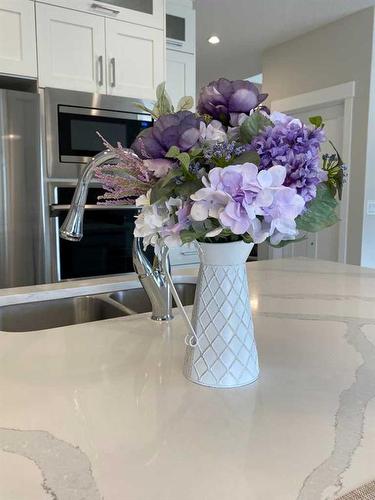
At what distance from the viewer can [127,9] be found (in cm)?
237

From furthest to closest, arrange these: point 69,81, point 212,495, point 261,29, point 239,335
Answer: point 261,29 < point 69,81 < point 239,335 < point 212,495

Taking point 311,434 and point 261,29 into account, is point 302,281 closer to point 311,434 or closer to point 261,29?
point 311,434

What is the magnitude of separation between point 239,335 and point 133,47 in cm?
217

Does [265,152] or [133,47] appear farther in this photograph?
[133,47]

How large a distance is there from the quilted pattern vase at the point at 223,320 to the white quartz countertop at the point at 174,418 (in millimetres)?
35

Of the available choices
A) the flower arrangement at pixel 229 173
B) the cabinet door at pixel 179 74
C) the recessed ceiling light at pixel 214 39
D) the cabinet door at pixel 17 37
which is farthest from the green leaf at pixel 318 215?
the recessed ceiling light at pixel 214 39

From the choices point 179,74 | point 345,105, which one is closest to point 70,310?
point 179,74

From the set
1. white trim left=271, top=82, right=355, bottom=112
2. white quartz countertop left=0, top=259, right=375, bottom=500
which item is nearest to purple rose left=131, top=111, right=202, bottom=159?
white quartz countertop left=0, top=259, right=375, bottom=500

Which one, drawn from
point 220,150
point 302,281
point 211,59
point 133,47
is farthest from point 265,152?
point 211,59

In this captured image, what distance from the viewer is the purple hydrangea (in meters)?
0.58

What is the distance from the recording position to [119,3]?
92.3 inches

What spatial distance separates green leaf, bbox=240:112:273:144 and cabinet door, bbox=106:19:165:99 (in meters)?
1.97

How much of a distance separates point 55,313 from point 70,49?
4.91ft

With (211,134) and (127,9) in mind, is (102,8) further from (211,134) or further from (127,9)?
(211,134)
